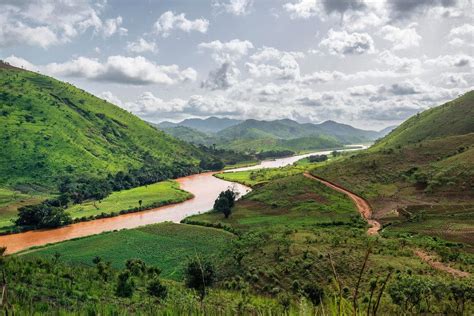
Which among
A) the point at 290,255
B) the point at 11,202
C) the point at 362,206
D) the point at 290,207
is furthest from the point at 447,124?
the point at 11,202

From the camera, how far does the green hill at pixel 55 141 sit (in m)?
127

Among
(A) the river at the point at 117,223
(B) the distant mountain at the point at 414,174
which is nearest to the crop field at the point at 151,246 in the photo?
(A) the river at the point at 117,223

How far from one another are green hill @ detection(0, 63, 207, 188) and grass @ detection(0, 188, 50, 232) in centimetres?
1042

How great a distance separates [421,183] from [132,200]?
7151cm

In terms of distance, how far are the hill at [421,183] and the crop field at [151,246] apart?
1199 inches

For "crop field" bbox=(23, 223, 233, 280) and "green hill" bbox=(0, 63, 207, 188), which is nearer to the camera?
"crop field" bbox=(23, 223, 233, 280)

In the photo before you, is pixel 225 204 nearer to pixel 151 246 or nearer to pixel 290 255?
pixel 151 246

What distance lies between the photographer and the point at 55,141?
479 feet

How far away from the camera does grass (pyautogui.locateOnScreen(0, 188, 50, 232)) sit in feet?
269

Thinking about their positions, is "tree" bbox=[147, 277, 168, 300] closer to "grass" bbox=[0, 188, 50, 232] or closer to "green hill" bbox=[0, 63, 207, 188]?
"grass" bbox=[0, 188, 50, 232]

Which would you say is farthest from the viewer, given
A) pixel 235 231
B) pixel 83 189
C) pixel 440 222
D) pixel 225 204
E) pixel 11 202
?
pixel 83 189

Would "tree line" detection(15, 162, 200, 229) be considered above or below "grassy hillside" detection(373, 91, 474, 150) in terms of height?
below

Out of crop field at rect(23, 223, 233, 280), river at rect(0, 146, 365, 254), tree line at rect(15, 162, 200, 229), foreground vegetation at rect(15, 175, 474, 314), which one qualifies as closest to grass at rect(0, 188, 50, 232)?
tree line at rect(15, 162, 200, 229)

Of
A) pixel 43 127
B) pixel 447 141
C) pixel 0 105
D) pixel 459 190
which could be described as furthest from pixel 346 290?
pixel 0 105
